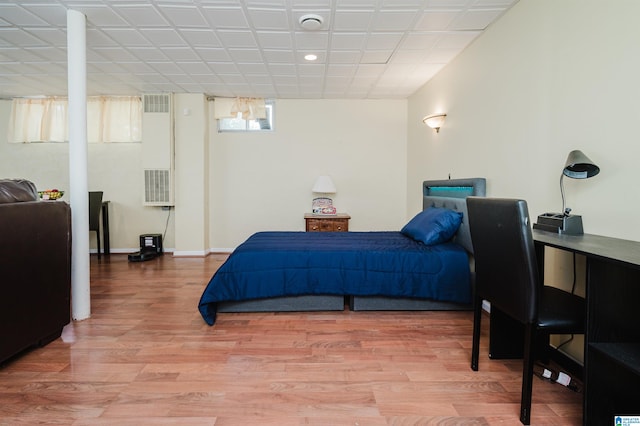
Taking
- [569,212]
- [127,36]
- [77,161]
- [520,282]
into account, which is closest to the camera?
[520,282]

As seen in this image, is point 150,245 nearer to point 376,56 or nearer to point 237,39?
point 237,39

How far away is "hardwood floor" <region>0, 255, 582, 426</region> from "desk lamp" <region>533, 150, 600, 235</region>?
33.2 inches

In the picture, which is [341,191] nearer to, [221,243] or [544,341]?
[221,243]

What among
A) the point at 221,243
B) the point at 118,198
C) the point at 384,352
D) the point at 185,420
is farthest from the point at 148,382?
the point at 118,198

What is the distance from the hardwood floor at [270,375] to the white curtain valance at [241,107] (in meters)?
3.31

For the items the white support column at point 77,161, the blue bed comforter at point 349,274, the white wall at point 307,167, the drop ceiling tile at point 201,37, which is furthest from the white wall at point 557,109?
the white support column at point 77,161

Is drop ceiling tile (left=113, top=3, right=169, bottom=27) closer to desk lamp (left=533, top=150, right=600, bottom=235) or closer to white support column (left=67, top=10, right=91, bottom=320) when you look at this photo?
white support column (left=67, top=10, right=91, bottom=320)

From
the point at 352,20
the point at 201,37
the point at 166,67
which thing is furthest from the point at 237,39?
the point at 166,67

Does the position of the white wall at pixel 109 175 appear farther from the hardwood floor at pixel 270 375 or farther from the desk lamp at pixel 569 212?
the desk lamp at pixel 569 212

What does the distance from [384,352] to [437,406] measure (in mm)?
546

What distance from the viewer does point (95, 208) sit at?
16.1 feet

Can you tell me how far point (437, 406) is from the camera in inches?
62.1

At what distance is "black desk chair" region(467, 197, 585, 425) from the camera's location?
142 cm

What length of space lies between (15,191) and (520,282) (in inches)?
113
